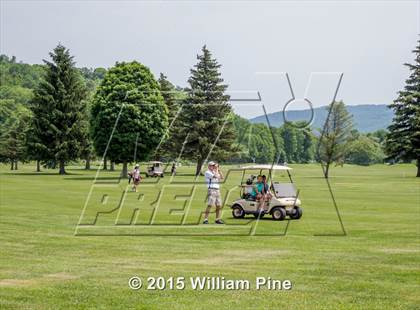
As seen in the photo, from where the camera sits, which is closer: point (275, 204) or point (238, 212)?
point (275, 204)

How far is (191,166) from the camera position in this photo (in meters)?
109

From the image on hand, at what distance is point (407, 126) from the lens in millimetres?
85625

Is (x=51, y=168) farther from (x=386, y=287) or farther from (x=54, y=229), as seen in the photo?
(x=386, y=287)

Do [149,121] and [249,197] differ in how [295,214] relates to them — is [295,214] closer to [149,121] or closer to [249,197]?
[249,197]

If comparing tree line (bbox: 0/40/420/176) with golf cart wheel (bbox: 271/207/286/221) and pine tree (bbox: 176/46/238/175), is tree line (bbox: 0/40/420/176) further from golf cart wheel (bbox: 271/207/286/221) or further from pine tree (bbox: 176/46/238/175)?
golf cart wheel (bbox: 271/207/286/221)

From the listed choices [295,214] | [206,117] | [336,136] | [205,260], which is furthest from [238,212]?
[336,136]

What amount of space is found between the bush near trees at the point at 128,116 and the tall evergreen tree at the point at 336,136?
76.7ft

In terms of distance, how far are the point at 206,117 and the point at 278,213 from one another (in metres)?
58.3

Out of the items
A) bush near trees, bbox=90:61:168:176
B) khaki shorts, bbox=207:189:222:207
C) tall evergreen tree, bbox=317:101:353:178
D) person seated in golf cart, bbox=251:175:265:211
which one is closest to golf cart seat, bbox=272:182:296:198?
person seated in golf cart, bbox=251:175:265:211

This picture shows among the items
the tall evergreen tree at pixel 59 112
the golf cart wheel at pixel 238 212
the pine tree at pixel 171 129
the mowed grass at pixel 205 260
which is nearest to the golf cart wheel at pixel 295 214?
the mowed grass at pixel 205 260

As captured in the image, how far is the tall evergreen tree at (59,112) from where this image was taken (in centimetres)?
8562

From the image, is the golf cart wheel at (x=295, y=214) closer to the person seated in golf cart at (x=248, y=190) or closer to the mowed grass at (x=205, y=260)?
the mowed grass at (x=205, y=260)

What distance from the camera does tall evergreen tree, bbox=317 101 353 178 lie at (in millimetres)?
90625

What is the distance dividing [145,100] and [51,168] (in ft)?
128
